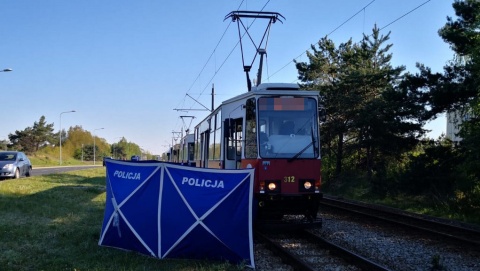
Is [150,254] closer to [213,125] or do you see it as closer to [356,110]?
[213,125]

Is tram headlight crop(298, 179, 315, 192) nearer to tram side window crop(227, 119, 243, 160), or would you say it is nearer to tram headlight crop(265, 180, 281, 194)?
tram headlight crop(265, 180, 281, 194)

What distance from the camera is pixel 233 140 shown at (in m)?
11.0

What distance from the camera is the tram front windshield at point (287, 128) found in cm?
1004

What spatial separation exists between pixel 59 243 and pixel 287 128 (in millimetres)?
5123

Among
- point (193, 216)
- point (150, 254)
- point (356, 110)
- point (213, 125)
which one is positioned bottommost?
point (150, 254)

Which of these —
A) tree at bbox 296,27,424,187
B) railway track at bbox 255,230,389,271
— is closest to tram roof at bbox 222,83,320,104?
railway track at bbox 255,230,389,271

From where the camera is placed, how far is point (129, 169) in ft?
25.5

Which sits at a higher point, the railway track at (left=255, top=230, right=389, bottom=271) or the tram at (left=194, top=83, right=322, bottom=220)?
the tram at (left=194, top=83, right=322, bottom=220)

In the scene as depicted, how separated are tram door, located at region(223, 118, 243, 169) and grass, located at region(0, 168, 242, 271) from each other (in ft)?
11.1

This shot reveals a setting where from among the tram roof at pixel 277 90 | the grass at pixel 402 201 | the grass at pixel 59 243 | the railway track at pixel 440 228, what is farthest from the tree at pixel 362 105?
the grass at pixel 59 243

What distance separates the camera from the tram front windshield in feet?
32.9

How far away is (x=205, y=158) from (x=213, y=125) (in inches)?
73.8

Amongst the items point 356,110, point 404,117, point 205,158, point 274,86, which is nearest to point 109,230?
point 274,86

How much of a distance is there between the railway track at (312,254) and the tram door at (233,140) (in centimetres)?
178
